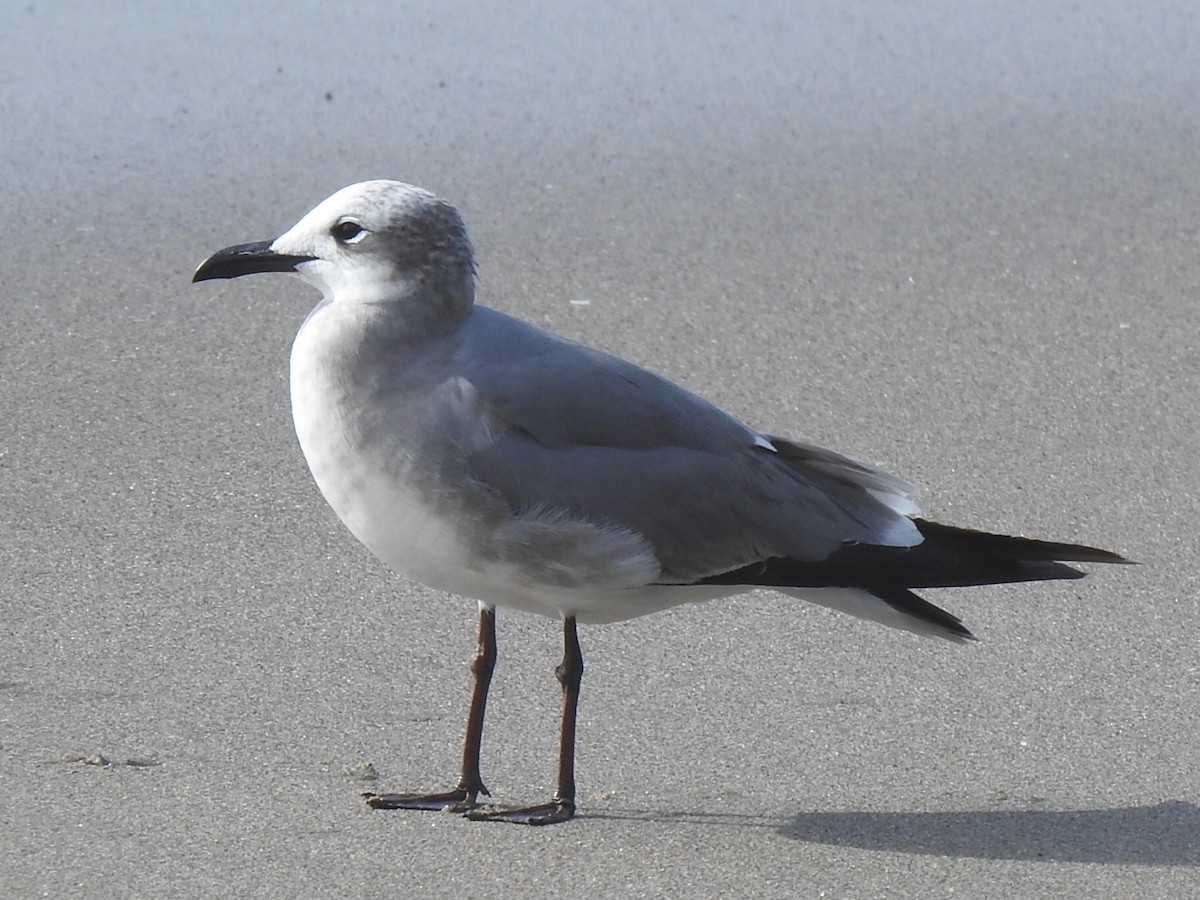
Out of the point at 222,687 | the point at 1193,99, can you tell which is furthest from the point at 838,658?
the point at 1193,99

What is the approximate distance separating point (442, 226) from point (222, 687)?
3.34 feet

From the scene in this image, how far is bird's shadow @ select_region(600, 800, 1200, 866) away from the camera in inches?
135

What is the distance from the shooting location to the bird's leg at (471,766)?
139 inches

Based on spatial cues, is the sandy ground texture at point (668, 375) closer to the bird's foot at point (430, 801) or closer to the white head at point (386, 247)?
the bird's foot at point (430, 801)

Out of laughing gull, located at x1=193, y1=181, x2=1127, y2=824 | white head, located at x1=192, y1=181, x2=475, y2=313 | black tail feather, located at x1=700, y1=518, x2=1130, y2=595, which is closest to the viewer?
laughing gull, located at x1=193, y1=181, x2=1127, y2=824

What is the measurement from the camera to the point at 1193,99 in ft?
26.7

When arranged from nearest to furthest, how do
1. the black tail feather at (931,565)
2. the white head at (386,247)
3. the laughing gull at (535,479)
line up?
the laughing gull at (535,479), the white head at (386,247), the black tail feather at (931,565)

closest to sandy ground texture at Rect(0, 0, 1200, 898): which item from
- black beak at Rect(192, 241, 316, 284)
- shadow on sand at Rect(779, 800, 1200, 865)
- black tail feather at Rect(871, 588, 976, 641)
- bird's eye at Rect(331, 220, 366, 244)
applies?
shadow on sand at Rect(779, 800, 1200, 865)

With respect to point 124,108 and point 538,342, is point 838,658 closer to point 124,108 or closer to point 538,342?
point 538,342

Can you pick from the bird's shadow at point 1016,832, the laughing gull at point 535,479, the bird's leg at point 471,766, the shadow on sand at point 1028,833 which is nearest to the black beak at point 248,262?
the laughing gull at point 535,479

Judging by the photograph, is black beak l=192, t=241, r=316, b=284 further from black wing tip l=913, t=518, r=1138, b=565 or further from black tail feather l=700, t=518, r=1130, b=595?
black wing tip l=913, t=518, r=1138, b=565

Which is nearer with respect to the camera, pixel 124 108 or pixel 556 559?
pixel 556 559

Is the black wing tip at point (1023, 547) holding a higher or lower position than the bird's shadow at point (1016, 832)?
higher

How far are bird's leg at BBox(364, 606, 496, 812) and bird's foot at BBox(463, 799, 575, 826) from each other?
0.10 feet
